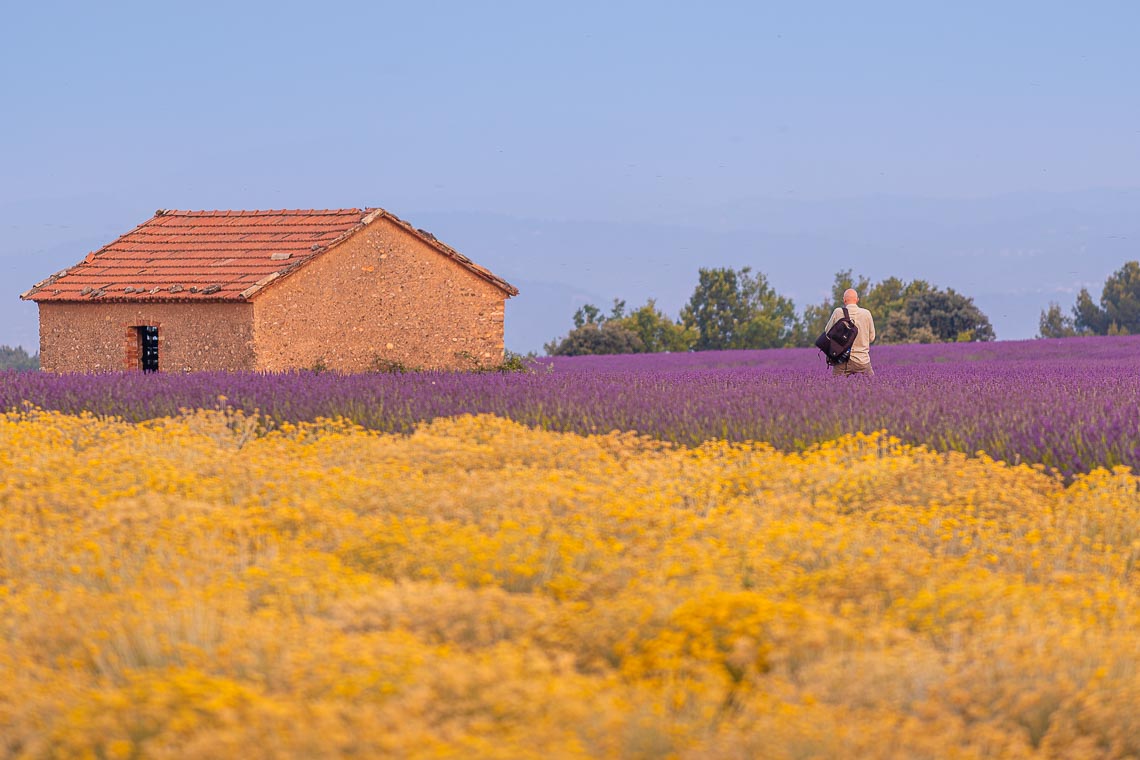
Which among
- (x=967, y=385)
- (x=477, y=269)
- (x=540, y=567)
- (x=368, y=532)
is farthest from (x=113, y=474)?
(x=477, y=269)

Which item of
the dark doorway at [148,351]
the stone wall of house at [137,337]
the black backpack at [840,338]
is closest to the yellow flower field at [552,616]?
the black backpack at [840,338]

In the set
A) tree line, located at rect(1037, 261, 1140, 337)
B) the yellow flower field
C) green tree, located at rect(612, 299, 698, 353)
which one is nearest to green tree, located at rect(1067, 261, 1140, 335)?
tree line, located at rect(1037, 261, 1140, 337)

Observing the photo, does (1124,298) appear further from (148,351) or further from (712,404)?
(712,404)

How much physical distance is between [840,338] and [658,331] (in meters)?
41.1

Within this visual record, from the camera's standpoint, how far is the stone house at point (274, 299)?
20.2 metres

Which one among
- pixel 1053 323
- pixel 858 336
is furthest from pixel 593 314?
pixel 858 336

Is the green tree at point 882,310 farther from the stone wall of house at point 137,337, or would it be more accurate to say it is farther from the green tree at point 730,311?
the stone wall of house at point 137,337

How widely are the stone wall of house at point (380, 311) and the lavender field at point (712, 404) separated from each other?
4.18 meters

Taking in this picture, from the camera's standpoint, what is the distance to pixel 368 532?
5617mm

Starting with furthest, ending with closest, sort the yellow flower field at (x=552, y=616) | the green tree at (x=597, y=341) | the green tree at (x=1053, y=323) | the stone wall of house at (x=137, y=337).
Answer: the green tree at (x=1053, y=323) → the green tree at (x=597, y=341) → the stone wall of house at (x=137, y=337) → the yellow flower field at (x=552, y=616)

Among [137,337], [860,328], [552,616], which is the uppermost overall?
[137,337]

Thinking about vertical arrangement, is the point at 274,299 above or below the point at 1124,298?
below

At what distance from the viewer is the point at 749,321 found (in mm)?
58281

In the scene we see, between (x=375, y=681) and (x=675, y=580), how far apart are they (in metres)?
1.50
